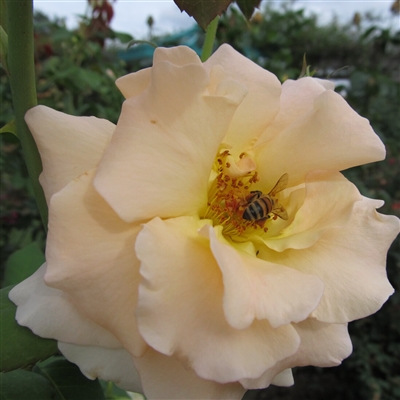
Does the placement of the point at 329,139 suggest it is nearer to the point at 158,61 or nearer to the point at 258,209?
the point at 258,209

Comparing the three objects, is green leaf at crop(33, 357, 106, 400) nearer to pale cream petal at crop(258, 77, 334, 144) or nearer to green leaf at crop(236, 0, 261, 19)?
pale cream petal at crop(258, 77, 334, 144)

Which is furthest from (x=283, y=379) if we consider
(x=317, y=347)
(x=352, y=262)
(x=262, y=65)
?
(x=262, y=65)

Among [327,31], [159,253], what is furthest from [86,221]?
[327,31]

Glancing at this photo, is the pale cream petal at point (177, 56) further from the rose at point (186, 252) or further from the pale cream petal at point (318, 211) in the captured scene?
the pale cream petal at point (318, 211)

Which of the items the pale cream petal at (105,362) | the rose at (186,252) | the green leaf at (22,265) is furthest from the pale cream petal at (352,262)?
the green leaf at (22,265)

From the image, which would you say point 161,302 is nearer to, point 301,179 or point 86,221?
point 86,221

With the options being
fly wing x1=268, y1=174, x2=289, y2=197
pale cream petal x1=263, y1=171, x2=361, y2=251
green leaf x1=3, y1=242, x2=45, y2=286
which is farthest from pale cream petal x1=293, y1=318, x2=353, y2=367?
green leaf x1=3, y1=242, x2=45, y2=286

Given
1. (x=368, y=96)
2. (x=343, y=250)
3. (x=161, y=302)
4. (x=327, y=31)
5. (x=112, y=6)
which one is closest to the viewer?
(x=161, y=302)
